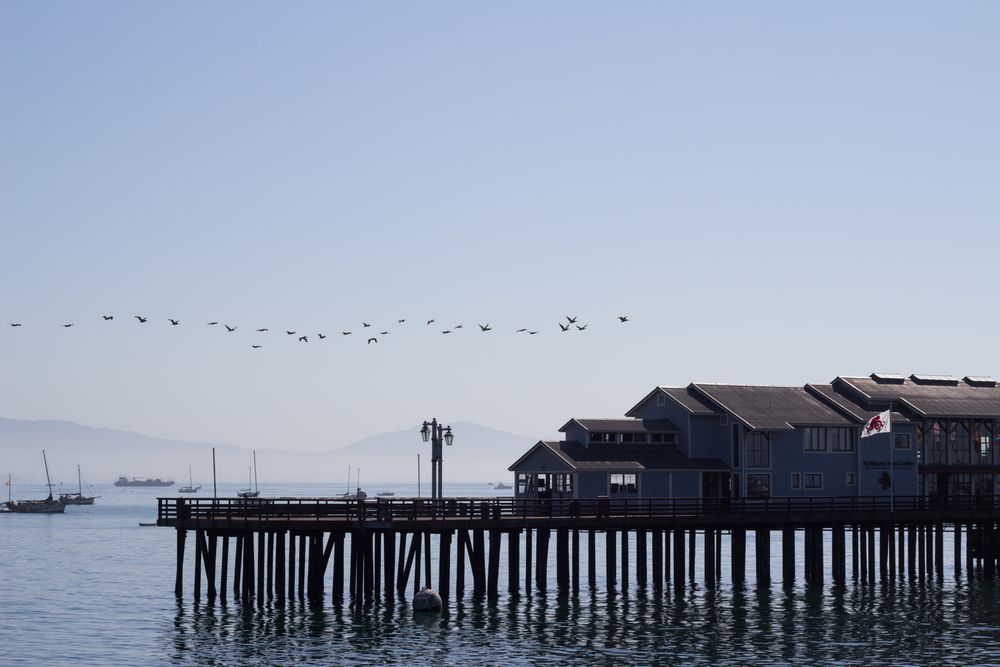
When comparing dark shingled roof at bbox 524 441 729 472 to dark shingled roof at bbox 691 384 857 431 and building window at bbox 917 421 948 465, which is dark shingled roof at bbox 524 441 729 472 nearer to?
dark shingled roof at bbox 691 384 857 431

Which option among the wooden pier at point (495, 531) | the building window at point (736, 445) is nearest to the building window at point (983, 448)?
the wooden pier at point (495, 531)

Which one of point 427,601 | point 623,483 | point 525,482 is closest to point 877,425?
point 623,483

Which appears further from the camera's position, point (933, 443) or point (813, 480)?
point (933, 443)

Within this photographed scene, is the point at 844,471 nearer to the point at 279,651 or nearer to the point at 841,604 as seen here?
the point at 841,604

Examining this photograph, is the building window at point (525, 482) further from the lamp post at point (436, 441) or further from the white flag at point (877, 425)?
the white flag at point (877, 425)

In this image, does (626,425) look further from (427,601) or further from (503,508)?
(427,601)

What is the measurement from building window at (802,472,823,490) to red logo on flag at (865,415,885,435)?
3.91m

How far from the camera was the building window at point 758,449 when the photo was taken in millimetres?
75312

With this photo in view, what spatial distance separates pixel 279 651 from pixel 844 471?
35541 millimetres

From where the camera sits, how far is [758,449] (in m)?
75.7

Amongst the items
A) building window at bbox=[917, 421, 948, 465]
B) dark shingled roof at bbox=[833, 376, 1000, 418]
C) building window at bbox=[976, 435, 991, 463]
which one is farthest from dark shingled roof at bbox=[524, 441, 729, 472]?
building window at bbox=[976, 435, 991, 463]

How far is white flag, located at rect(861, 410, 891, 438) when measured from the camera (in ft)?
239

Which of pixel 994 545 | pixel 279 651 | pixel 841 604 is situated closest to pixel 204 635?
pixel 279 651

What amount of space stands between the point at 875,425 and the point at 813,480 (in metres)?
4.88
